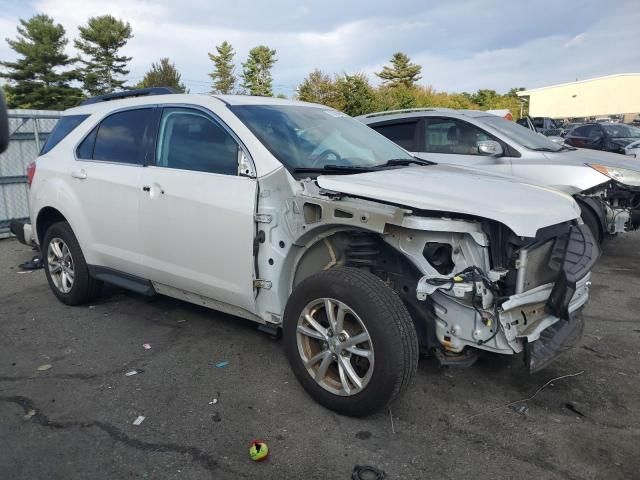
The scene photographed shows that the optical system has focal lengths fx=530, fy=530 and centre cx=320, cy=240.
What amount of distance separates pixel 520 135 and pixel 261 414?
5.60 metres

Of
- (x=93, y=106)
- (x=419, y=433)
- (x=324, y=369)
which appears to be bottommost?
(x=419, y=433)

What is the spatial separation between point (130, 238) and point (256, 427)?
1993 mm

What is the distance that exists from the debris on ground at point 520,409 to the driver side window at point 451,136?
4368mm

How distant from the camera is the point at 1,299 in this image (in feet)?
17.9

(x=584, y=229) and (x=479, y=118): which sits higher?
(x=479, y=118)

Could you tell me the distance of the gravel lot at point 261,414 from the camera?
2670 mm

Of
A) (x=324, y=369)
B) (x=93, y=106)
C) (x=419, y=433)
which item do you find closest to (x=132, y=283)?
(x=93, y=106)

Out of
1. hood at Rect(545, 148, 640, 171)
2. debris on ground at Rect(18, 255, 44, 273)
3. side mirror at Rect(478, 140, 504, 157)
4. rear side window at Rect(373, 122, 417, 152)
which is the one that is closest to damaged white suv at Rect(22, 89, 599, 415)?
side mirror at Rect(478, 140, 504, 157)

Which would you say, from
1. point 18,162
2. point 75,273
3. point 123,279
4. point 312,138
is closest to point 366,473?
point 312,138

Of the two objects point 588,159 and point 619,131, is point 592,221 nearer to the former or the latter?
point 588,159

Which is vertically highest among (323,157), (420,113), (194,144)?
(420,113)

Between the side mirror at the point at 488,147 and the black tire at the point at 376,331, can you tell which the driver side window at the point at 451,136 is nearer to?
the side mirror at the point at 488,147

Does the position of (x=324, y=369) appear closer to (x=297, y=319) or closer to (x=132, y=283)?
(x=297, y=319)

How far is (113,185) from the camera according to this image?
169 inches
